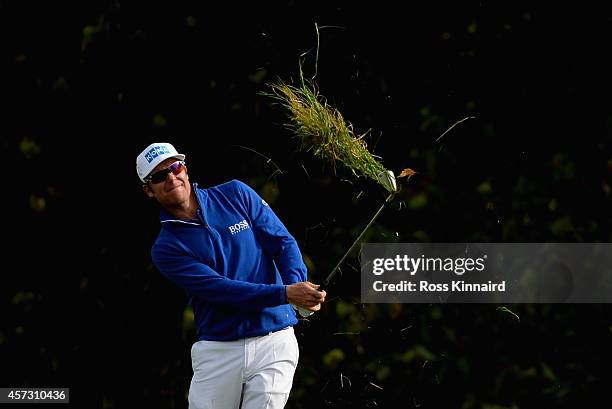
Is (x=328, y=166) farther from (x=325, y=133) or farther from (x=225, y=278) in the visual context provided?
(x=225, y=278)

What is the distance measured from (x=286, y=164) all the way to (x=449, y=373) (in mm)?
1094

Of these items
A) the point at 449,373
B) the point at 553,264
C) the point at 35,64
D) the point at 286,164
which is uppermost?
the point at 35,64

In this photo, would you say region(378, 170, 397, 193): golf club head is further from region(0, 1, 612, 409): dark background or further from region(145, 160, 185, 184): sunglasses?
region(145, 160, 185, 184): sunglasses

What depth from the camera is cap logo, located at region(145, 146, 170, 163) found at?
612 cm

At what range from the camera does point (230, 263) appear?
618 cm

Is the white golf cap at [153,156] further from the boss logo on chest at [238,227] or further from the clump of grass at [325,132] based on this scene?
A: the clump of grass at [325,132]

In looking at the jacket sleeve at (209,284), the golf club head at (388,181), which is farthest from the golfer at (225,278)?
the golf club head at (388,181)

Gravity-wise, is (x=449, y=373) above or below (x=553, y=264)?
below

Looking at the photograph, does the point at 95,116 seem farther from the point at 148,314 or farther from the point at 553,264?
the point at 553,264

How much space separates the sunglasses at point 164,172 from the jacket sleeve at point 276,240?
31 centimetres

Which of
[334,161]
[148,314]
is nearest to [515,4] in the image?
[334,161]

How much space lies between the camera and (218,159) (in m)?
6.80

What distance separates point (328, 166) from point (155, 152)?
3.06 ft

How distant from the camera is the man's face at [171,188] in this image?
611 cm
